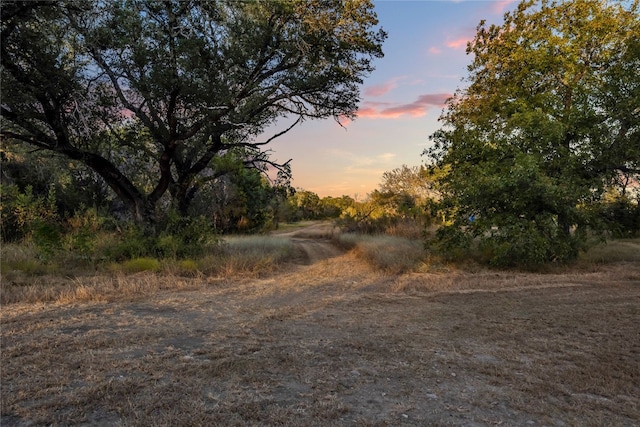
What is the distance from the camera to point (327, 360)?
3938 mm

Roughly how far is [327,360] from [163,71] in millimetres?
8990

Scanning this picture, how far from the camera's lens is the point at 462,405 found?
2.99 m

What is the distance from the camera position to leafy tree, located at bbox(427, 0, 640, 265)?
Answer: 34.5 ft

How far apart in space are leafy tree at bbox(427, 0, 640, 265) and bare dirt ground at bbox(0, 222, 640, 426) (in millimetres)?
3756

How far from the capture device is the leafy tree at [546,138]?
10.5 meters

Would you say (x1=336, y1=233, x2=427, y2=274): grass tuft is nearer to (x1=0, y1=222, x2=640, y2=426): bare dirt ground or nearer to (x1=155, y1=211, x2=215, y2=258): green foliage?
(x1=0, y1=222, x2=640, y2=426): bare dirt ground

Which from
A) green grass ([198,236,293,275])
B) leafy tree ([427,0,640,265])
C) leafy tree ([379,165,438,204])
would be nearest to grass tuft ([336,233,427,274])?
leafy tree ([427,0,640,265])

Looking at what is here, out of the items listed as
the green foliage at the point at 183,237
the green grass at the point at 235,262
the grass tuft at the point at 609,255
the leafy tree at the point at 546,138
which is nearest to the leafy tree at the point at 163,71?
the green foliage at the point at 183,237

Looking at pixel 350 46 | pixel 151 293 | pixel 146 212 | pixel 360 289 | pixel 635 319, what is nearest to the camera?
pixel 635 319

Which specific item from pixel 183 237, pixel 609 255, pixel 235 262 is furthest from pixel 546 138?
pixel 183 237

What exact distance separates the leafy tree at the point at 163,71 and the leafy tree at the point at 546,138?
16.4ft

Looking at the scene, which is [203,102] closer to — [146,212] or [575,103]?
[146,212]

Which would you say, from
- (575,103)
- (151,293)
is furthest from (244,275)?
(575,103)

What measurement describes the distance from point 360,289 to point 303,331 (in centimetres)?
332
